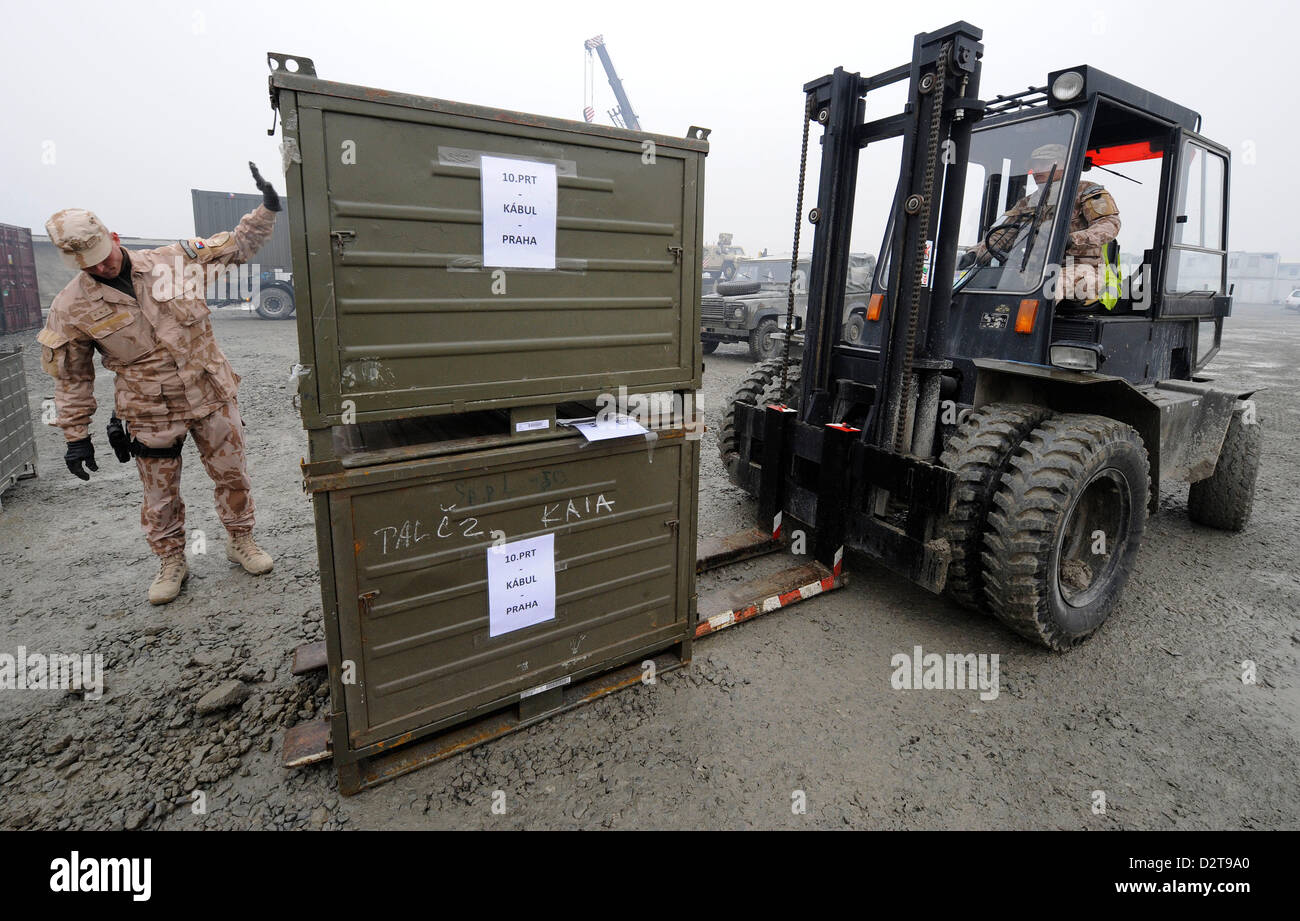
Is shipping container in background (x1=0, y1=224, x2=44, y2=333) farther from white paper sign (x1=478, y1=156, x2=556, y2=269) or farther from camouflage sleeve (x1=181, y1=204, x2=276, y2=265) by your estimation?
white paper sign (x1=478, y1=156, x2=556, y2=269)

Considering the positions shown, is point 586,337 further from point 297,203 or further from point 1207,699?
point 1207,699

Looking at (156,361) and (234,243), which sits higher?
(234,243)

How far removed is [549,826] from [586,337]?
1.66 m

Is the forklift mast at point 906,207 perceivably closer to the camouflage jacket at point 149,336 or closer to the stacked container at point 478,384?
the stacked container at point 478,384

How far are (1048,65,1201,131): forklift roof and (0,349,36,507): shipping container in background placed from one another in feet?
22.6

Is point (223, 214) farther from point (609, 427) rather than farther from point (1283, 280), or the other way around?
point (1283, 280)

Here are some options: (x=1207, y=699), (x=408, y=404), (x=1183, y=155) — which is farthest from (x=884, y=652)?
(x=1183, y=155)

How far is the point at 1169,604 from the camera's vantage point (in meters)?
3.91

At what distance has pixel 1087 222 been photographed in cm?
376

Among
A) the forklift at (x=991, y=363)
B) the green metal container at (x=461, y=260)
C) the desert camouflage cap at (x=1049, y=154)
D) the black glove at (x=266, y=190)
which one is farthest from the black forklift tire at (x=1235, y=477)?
the black glove at (x=266, y=190)

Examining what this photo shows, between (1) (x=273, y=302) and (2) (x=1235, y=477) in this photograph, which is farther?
(1) (x=273, y=302)

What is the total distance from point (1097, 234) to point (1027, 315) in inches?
27.0

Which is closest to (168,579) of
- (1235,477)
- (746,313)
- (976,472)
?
(976,472)

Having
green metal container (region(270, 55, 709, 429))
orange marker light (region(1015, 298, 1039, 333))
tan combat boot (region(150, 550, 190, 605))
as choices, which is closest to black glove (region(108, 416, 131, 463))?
tan combat boot (region(150, 550, 190, 605))
